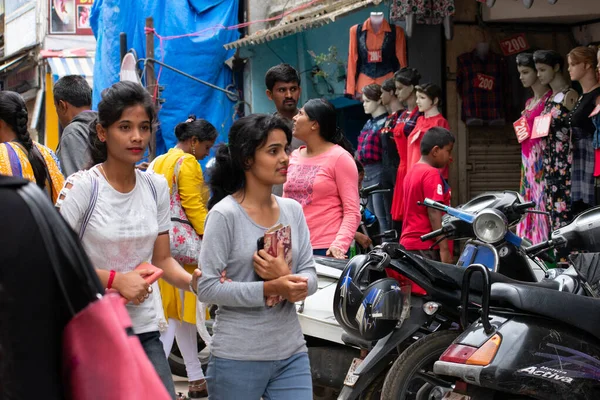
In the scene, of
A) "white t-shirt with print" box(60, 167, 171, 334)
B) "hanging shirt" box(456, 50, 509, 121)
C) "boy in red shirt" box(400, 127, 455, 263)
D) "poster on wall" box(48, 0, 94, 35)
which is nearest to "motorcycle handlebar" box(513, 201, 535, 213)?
"boy in red shirt" box(400, 127, 455, 263)

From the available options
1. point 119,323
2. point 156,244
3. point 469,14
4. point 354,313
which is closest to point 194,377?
point 354,313

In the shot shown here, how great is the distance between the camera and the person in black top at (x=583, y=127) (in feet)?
Result: 26.4

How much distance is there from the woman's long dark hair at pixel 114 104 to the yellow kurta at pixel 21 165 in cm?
78

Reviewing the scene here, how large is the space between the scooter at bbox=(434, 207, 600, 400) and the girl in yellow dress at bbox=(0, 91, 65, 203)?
2134mm

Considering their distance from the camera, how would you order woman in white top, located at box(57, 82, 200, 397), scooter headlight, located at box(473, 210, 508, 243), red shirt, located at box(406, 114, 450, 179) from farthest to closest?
1. red shirt, located at box(406, 114, 450, 179)
2. scooter headlight, located at box(473, 210, 508, 243)
3. woman in white top, located at box(57, 82, 200, 397)

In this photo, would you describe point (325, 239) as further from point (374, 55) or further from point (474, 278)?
point (374, 55)

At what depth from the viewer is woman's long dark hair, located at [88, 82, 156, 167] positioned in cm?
392

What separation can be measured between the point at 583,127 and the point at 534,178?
89 cm

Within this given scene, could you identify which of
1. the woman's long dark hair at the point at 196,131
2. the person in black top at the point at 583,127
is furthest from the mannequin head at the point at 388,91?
the woman's long dark hair at the point at 196,131

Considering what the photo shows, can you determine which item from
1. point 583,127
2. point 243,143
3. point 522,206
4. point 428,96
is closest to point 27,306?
point 243,143

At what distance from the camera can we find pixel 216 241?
12.0ft

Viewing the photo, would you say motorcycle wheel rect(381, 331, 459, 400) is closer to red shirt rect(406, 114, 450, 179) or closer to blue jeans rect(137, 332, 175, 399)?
blue jeans rect(137, 332, 175, 399)

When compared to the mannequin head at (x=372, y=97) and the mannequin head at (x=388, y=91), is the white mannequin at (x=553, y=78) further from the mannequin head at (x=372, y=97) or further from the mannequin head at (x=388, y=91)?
the mannequin head at (x=372, y=97)

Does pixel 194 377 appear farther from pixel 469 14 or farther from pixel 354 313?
pixel 469 14
